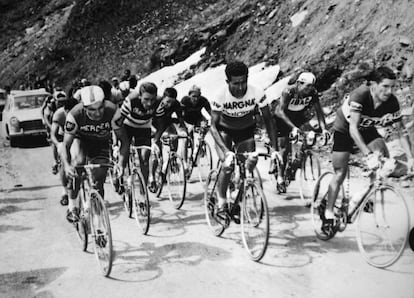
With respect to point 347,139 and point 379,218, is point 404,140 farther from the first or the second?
point 379,218

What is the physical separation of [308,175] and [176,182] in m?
2.39

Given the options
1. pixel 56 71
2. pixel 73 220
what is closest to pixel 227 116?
pixel 73 220

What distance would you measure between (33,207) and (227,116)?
4581 mm

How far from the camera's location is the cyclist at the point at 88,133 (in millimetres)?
6668

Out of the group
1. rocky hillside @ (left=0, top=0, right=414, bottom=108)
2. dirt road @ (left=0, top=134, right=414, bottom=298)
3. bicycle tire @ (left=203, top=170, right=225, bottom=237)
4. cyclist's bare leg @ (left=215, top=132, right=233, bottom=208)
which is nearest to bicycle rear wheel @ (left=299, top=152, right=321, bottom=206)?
dirt road @ (left=0, top=134, right=414, bottom=298)

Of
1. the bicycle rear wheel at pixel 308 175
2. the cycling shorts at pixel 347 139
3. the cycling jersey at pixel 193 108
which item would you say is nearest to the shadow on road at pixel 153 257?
the cycling shorts at pixel 347 139

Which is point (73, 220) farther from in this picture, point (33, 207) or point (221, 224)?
point (33, 207)

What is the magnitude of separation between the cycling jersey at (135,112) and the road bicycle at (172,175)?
1.92 feet

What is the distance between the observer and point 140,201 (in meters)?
8.00

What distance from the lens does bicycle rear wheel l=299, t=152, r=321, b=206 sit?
908 cm

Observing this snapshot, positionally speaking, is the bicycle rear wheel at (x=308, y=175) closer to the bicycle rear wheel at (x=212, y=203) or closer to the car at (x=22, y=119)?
the bicycle rear wheel at (x=212, y=203)

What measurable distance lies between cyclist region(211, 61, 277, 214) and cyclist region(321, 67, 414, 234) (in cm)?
88

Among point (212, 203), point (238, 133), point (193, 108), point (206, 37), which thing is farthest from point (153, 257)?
point (206, 37)

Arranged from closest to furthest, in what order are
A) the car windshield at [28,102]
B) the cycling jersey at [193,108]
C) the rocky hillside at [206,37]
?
the cycling jersey at [193,108], the rocky hillside at [206,37], the car windshield at [28,102]
